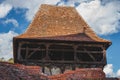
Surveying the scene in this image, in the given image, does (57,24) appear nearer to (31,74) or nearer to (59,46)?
(59,46)

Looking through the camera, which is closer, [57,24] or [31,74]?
[31,74]

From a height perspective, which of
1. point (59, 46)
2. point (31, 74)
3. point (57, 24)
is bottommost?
point (31, 74)

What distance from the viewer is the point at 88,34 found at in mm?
30500

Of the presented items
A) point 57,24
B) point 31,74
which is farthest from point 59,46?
Answer: point 31,74

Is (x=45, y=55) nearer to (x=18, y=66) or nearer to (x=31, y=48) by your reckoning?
(x=31, y=48)

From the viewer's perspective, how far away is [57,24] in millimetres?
31062

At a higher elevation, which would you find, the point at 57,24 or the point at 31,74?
the point at 57,24

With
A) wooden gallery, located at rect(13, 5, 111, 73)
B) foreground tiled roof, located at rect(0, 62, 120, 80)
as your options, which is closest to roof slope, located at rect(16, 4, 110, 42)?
wooden gallery, located at rect(13, 5, 111, 73)

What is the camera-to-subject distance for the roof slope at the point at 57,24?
29.3 meters

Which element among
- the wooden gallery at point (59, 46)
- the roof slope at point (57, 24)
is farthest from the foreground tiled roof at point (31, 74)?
the roof slope at point (57, 24)

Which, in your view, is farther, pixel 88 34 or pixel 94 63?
pixel 88 34

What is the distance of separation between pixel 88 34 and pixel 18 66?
18.4 m

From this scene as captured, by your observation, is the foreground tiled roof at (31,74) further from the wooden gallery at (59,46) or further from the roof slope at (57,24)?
the roof slope at (57,24)

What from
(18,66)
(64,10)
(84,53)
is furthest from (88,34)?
(18,66)
